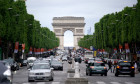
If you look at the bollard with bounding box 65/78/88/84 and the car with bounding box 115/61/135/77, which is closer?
the bollard with bounding box 65/78/88/84

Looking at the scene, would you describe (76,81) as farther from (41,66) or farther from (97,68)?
(97,68)

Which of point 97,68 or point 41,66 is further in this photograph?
point 97,68

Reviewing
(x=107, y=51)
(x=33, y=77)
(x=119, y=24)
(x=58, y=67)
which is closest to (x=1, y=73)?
(x=33, y=77)

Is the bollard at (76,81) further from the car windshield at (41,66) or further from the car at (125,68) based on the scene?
the car at (125,68)

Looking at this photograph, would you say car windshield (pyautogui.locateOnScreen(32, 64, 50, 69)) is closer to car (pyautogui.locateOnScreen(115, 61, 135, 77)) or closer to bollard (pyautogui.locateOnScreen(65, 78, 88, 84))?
bollard (pyautogui.locateOnScreen(65, 78, 88, 84))

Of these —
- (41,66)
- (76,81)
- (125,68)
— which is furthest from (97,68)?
(76,81)

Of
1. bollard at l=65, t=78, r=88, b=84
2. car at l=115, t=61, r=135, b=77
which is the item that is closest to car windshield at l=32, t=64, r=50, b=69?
bollard at l=65, t=78, r=88, b=84

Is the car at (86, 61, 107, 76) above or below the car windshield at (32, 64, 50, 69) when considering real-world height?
below

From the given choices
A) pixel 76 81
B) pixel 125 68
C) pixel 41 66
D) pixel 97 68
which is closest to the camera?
pixel 76 81

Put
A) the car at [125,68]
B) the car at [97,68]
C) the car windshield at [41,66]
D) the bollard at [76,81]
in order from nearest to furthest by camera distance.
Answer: the bollard at [76,81]
the car windshield at [41,66]
the car at [125,68]
the car at [97,68]

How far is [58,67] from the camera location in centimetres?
5909

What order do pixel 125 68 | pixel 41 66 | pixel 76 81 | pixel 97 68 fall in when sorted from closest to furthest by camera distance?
pixel 76 81 → pixel 41 66 → pixel 125 68 → pixel 97 68

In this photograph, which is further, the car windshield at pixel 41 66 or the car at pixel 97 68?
the car at pixel 97 68

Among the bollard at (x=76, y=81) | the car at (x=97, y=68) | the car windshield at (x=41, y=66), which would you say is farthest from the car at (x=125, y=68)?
the bollard at (x=76, y=81)
